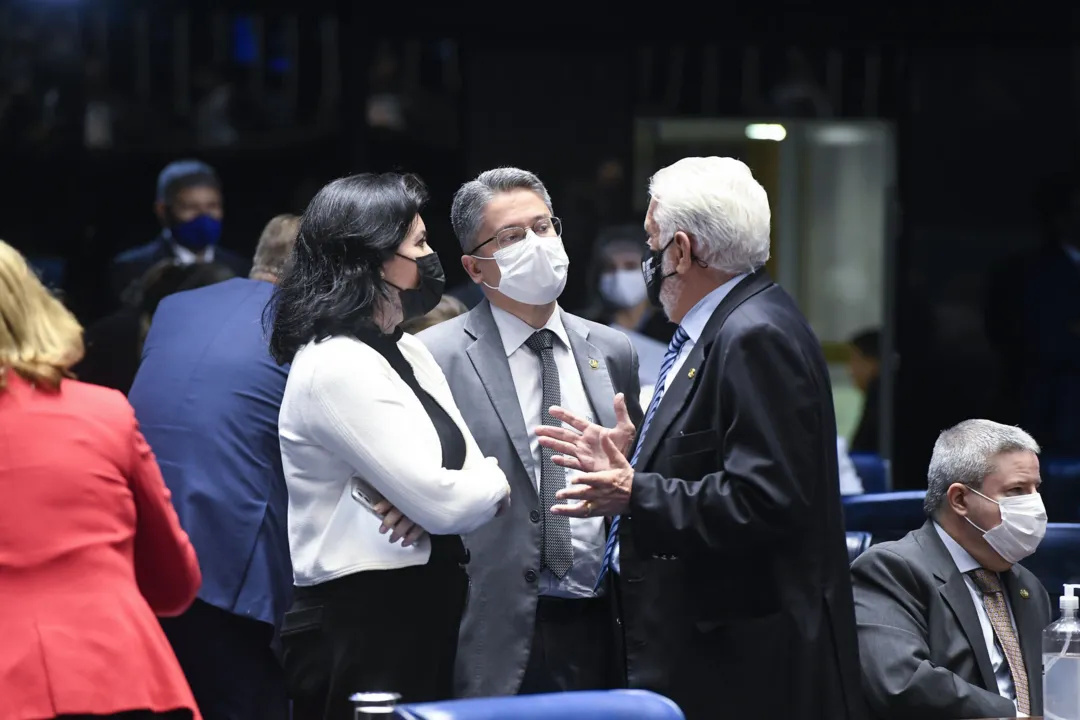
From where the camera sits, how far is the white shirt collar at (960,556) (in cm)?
421

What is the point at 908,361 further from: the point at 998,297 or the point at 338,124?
the point at 338,124

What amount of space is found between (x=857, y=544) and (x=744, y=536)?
1398 mm

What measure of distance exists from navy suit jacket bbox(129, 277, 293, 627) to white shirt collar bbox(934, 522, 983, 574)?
1.74 metres

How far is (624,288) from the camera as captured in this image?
704 cm

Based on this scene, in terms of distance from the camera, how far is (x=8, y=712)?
2.84m

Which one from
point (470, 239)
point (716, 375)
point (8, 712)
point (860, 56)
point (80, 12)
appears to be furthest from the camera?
point (860, 56)

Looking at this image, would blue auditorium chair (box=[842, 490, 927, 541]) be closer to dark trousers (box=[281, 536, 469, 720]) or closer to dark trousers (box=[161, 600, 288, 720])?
dark trousers (box=[161, 600, 288, 720])

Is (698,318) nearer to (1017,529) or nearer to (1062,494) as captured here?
(1017,529)

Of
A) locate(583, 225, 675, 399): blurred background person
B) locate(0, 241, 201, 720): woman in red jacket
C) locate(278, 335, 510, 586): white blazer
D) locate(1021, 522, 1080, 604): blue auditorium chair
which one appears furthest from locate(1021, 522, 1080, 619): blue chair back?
locate(0, 241, 201, 720): woman in red jacket

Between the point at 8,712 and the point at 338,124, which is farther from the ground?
the point at 338,124

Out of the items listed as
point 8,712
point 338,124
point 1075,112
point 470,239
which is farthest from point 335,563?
point 1075,112

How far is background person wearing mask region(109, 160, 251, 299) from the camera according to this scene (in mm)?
6973

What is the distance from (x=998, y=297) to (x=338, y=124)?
130 inches

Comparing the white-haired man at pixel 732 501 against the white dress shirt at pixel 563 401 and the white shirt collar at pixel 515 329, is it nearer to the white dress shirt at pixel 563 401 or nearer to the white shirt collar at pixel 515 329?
the white dress shirt at pixel 563 401
